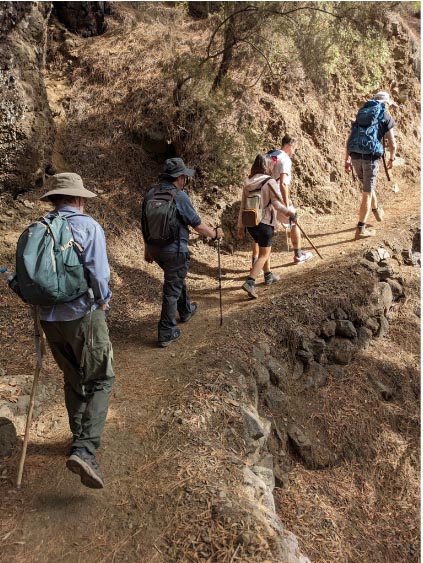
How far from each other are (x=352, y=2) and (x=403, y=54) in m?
7.39

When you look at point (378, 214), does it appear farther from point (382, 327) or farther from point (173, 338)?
point (173, 338)

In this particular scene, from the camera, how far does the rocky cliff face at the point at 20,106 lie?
25.7ft

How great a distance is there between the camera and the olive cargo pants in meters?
3.76

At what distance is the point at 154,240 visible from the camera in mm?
5855

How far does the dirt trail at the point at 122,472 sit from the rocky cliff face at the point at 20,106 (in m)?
3.05

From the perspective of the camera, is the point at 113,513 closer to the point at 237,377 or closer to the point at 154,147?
the point at 237,377

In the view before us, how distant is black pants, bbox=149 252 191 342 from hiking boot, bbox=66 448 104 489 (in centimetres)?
250

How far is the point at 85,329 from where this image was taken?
12.3 ft

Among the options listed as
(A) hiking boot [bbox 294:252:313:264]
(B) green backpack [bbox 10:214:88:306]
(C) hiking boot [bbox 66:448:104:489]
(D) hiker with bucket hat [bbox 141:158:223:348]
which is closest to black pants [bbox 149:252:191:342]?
(D) hiker with bucket hat [bbox 141:158:223:348]

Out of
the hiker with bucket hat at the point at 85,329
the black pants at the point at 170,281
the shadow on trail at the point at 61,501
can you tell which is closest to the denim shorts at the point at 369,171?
the black pants at the point at 170,281

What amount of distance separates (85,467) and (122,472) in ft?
1.94

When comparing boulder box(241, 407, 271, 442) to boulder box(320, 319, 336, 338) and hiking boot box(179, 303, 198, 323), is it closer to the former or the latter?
hiking boot box(179, 303, 198, 323)

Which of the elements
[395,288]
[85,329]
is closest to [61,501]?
[85,329]

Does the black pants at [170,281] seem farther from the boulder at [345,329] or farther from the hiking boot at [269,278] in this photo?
the boulder at [345,329]
